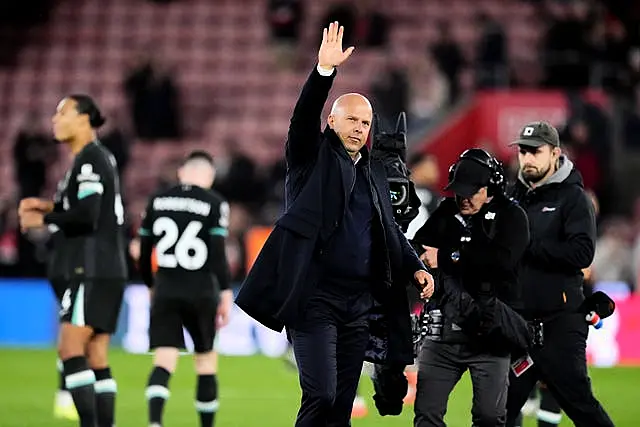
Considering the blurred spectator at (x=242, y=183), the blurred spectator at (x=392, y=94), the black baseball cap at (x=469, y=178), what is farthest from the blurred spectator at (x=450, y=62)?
the black baseball cap at (x=469, y=178)

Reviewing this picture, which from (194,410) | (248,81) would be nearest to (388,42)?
(248,81)

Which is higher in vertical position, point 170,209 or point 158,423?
point 170,209

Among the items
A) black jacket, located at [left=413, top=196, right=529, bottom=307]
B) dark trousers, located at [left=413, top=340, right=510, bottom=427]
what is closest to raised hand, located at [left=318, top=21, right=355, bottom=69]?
black jacket, located at [left=413, top=196, right=529, bottom=307]

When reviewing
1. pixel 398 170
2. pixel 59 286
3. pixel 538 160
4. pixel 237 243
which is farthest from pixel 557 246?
pixel 237 243

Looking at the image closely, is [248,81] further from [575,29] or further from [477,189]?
[477,189]

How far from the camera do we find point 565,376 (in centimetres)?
916

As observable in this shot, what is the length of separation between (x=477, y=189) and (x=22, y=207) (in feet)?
10.8

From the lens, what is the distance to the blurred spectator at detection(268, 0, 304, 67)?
26.5 meters

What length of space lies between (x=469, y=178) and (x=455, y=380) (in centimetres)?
119

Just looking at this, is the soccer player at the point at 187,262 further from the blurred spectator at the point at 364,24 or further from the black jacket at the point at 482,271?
the blurred spectator at the point at 364,24

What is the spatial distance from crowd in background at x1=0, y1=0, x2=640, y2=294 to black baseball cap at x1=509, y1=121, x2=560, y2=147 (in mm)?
10598

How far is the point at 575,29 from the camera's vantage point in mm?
23969

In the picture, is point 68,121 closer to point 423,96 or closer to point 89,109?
point 89,109

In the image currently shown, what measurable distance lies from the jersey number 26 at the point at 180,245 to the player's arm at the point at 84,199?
3.65 ft
